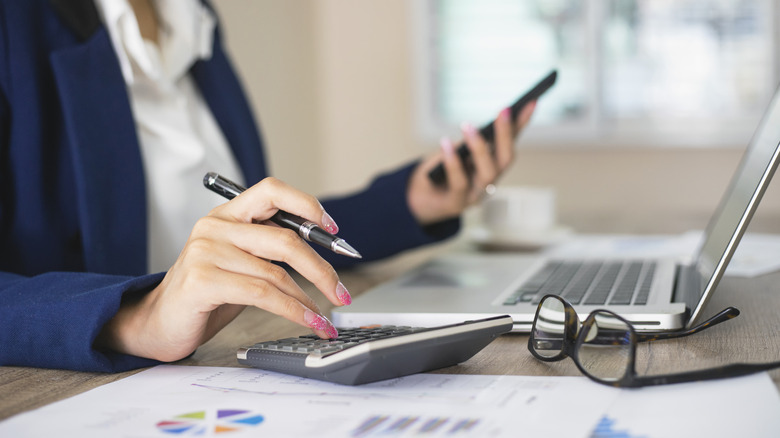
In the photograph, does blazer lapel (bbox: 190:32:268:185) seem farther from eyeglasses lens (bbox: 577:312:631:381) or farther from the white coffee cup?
eyeglasses lens (bbox: 577:312:631:381)

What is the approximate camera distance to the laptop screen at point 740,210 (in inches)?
26.2

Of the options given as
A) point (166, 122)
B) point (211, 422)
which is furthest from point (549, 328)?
point (166, 122)

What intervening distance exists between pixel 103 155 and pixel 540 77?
98.7 inches

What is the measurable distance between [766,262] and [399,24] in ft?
8.60

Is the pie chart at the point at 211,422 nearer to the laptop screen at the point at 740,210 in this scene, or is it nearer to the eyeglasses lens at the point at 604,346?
the eyeglasses lens at the point at 604,346

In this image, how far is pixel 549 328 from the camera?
676mm

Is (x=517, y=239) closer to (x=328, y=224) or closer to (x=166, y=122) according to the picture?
(x=166, y=122)

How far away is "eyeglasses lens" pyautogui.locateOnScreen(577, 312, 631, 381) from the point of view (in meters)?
0.60

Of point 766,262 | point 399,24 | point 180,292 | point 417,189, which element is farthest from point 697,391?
point 399,24

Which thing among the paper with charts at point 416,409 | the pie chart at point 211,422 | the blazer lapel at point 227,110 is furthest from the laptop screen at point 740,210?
the blazer lapel at point 227,110

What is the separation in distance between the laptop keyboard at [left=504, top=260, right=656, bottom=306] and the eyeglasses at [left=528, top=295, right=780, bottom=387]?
115 millimetres

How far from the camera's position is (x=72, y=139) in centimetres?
98

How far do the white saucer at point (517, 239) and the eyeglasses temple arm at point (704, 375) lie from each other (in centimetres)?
79

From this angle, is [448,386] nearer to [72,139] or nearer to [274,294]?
[274,294]
